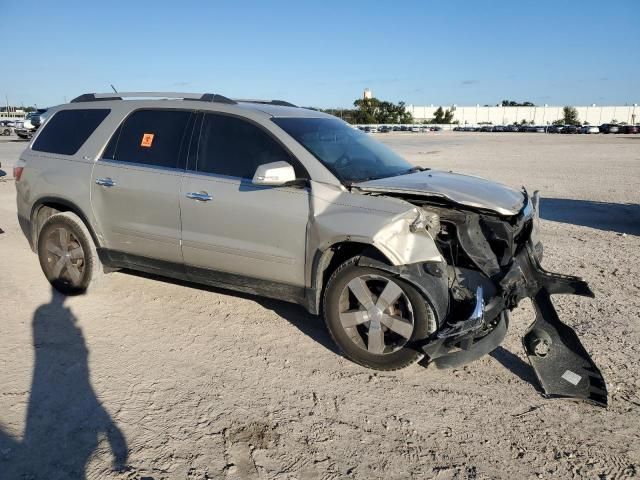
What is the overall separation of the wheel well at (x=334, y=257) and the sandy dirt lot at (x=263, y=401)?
0.54 metres

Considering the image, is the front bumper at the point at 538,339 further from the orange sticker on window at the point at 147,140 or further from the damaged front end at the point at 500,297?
the orange sticker on window at the point at 147,140

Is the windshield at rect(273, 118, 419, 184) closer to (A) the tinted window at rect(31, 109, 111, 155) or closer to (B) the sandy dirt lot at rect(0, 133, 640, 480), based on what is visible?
(B) the sandy dirt lot at rect(0, 133, 640, 480)

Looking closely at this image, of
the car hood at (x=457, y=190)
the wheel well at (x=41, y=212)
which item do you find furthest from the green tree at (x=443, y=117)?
the car hood at (x=457, y=190)

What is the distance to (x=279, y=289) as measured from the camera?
443cm

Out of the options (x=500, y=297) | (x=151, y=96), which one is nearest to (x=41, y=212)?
(x=151, y=96)

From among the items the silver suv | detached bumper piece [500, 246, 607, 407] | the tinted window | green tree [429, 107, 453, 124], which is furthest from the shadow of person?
green tree [429, 107, 453, 124]

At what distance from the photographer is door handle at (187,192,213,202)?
4574 mm

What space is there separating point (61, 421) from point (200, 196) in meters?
2.04

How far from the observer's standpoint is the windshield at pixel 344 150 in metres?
4.43

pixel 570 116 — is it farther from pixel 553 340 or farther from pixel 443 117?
pixel 553 340

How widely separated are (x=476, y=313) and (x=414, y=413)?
2.50 ft

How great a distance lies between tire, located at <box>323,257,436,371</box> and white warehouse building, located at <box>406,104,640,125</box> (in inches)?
5755

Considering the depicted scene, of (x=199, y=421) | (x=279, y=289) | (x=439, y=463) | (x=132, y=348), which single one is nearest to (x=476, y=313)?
(x=439, y=463)

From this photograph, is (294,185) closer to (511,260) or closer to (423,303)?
(423,303)
